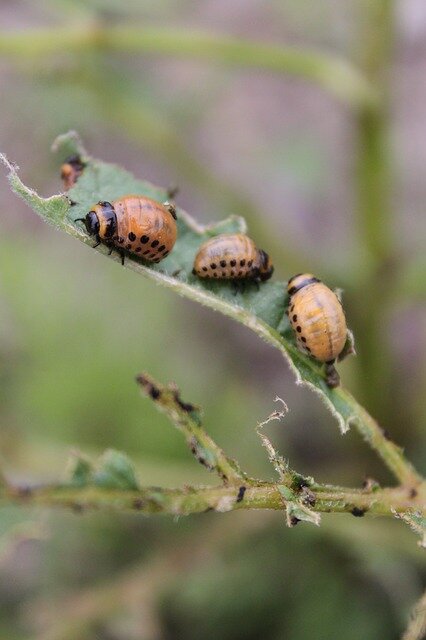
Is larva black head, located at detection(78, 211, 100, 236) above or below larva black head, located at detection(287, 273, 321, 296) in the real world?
below

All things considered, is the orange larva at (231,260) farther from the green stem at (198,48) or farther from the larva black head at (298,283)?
the green stem at (198,48)

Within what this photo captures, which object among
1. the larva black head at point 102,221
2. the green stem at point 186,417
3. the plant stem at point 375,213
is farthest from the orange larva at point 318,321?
the plant stem at point 375,213

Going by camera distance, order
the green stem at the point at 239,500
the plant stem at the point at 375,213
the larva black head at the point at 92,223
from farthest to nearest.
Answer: the plant stem at the point at 375,213 < the larva black head at the point at 92,223 < the green stem at the point at 239,500

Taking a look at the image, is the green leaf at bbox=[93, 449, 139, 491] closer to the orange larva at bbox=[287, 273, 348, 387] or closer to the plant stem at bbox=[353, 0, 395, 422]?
the orange larva at bbox=[287, 273, 348, 387]

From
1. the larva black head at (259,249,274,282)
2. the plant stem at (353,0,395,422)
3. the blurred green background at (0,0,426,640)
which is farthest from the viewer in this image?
the blurred green background at (0,0,426,640)

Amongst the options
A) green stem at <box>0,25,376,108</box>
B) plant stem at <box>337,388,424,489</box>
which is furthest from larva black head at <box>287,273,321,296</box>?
green stem at <box>0,25,376,108</box>

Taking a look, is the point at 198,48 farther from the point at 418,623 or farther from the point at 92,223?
the point at 418,623

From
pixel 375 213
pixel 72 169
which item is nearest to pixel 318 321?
pixel 72 169
